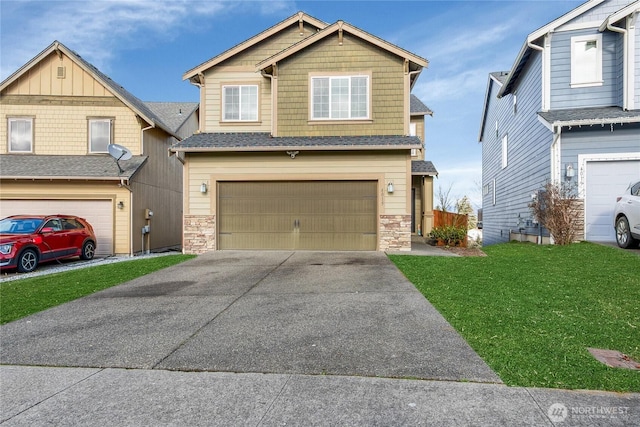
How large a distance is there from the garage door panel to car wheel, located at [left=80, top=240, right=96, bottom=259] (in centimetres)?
467

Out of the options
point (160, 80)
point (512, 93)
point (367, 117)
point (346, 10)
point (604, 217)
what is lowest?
point (604, 217)

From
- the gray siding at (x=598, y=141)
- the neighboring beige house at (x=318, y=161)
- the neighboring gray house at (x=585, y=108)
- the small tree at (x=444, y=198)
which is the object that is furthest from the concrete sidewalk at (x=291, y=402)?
the small tree at (x=444, y=198)

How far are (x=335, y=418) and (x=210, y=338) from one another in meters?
2.18

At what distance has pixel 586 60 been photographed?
12070 millimetres

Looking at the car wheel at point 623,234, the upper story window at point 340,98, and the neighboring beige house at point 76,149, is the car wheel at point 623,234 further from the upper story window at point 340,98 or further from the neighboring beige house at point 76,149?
the neighboring beige house at point 76,149

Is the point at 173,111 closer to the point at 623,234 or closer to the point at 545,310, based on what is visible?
the point at 623,234

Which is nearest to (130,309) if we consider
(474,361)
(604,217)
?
(474,361)

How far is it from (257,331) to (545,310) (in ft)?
12.5

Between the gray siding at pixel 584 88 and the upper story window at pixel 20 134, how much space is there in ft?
63.3

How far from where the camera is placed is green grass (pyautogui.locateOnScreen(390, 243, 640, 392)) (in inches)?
128

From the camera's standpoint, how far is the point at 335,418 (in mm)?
2598

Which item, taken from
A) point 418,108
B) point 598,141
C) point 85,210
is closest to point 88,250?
point 85,210

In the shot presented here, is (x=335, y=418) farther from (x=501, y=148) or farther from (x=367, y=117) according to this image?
(x=501, y=148)

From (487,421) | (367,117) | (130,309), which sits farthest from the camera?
(367,117)
